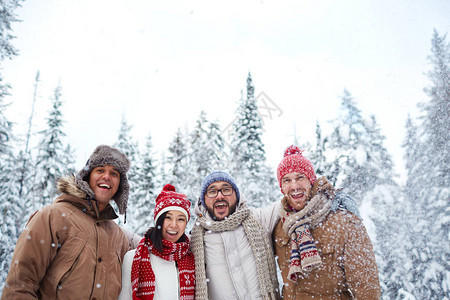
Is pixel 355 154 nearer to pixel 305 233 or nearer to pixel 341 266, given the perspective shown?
pixel 341 266

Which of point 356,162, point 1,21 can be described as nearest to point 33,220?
point 1,21

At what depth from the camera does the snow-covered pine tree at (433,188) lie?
48.8ft

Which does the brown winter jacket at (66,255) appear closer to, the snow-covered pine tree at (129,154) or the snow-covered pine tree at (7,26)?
the snow-covered pine tree at (7,26)

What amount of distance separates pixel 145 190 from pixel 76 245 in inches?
859

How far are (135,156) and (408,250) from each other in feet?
79.1

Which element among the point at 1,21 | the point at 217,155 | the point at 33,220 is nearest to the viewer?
the point at 33,220

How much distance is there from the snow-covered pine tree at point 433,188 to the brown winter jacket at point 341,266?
1456 cm

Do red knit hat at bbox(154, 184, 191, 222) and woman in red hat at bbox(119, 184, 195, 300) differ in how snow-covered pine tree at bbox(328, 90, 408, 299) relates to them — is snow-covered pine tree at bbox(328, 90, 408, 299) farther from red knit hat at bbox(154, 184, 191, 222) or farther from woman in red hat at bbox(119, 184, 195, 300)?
woman in red hat at bbox(119, 184, 195, 300)

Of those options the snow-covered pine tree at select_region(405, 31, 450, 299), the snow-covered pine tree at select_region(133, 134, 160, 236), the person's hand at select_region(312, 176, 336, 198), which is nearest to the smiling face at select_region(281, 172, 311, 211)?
the person's hand at select_region(312, 176, 336, 198)

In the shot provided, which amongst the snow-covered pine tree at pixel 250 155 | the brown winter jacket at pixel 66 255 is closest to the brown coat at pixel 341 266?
the brown winter jacket at pixel 66 255

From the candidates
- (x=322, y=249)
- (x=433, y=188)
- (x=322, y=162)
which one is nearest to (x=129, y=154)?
(x=322, y=162)

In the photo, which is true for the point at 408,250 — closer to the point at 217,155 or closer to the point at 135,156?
the point at 217,155

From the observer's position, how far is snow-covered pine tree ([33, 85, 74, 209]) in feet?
67.2

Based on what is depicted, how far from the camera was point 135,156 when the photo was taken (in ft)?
97.4
